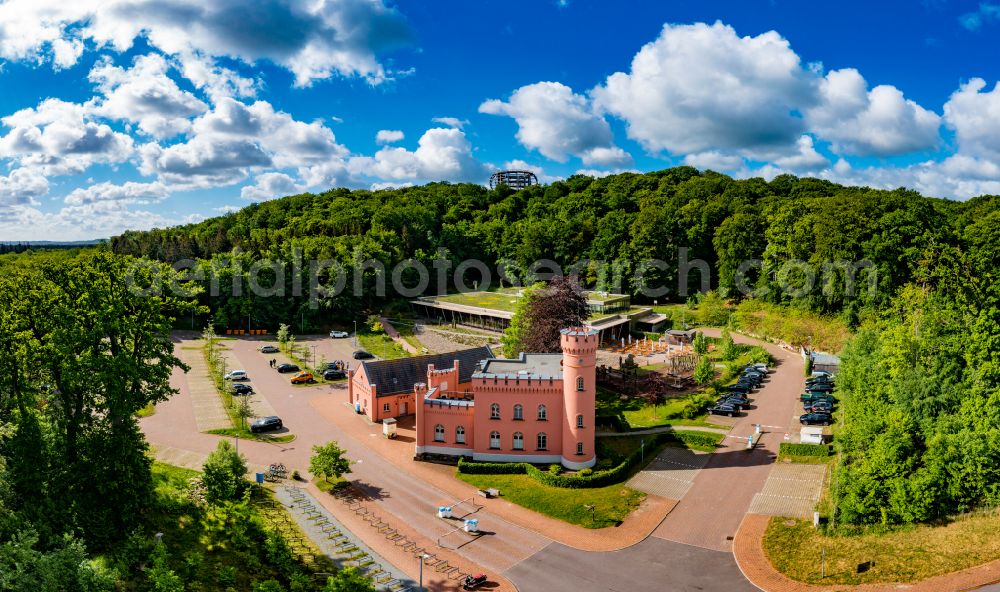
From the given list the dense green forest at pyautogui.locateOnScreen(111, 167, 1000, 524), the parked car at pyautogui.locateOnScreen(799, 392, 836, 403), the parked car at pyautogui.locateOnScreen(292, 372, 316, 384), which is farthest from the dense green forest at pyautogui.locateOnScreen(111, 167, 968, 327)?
the parked car at pyautogui.locateOnScreen(292, 372, 316, 384)

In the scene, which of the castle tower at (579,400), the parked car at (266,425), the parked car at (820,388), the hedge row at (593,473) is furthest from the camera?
the parked car at (820,388)

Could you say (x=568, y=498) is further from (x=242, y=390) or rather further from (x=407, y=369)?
(x=242, y=390)

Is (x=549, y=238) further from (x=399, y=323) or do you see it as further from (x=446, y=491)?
(x=446, y=491)

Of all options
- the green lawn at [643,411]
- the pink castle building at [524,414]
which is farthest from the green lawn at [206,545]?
the green lawn at [643,411]

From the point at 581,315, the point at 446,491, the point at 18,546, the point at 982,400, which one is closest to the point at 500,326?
the point at 581,315

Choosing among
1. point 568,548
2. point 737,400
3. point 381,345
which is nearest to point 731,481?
point 568,548

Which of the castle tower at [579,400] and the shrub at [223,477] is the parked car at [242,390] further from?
the castle tower at [579,400]

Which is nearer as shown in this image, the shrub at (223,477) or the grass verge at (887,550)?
the grass verge at (887,550)
